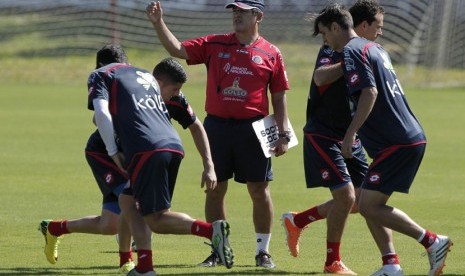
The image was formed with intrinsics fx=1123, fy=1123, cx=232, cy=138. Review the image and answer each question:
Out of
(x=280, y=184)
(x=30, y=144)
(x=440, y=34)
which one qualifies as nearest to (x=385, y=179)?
(x=280, y=184)

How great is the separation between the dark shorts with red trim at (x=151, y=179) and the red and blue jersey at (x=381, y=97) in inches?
60.0

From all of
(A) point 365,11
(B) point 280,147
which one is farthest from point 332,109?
(A) point 365,11

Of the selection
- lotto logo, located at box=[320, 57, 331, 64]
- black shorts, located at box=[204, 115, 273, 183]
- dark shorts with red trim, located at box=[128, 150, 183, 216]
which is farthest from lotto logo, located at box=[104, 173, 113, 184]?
lotto logo, located at box=[320, 57, 331, 64]

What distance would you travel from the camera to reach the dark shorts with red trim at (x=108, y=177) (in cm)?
974

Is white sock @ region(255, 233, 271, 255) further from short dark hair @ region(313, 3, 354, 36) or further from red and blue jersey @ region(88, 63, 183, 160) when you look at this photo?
short dark hair @ region(313, 3, 354, 36)

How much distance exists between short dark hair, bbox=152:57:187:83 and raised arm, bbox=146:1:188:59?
1.03 metres

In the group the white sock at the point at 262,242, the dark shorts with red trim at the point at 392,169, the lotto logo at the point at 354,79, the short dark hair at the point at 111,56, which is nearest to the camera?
the lotto logo at the point at 354,79

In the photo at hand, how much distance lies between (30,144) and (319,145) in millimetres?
10950

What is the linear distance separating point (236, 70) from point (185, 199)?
4669 millimetres

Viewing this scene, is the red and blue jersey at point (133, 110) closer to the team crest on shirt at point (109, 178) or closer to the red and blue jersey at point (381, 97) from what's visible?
the team crest on shirt at point (109, 178)

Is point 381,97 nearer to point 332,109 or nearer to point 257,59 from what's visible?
point 332,109

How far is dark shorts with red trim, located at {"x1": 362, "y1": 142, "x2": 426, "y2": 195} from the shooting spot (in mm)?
8734

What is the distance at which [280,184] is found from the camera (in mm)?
16047

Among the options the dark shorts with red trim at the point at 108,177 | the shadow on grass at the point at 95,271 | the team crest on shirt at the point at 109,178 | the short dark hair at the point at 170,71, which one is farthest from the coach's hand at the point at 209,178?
the team crest on shirt at the point at 109,178
